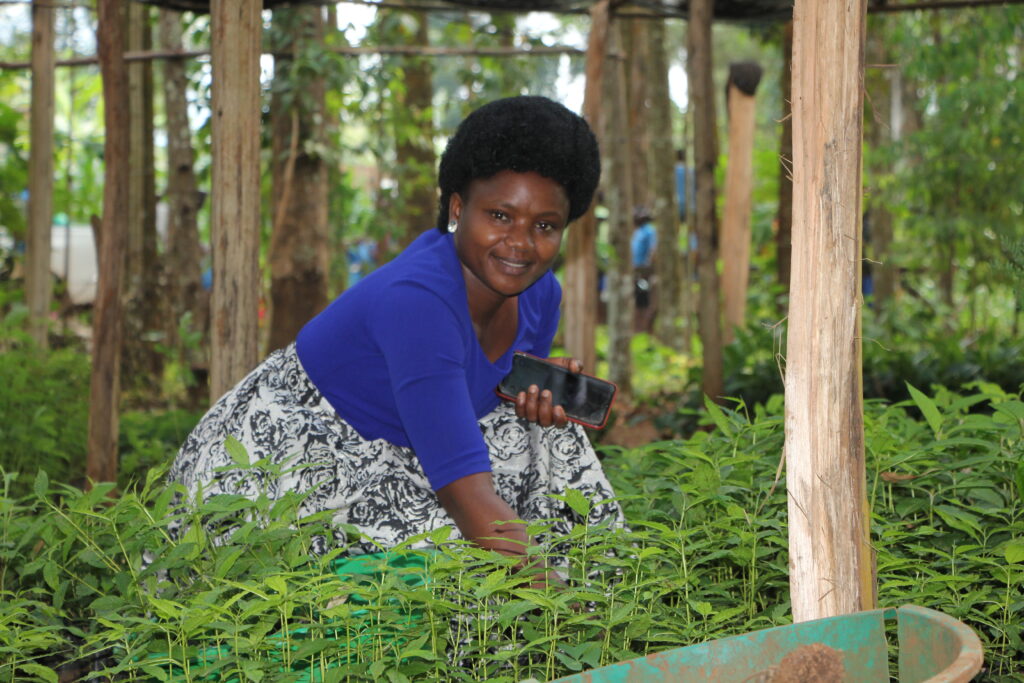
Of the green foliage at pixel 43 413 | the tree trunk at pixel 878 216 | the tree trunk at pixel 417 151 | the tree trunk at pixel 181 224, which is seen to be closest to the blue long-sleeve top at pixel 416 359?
the green foliage at pixel 43 413

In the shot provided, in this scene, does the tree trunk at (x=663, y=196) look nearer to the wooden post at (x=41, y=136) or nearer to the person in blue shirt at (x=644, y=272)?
the person in blue shirt at (x=644, y=272)

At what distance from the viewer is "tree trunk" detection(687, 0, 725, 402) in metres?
5.69

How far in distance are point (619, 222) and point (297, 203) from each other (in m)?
2.37

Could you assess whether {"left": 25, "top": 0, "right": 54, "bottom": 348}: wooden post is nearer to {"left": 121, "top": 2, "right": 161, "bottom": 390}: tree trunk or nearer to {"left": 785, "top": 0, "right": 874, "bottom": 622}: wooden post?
{"left": 121, "top": 2, "right": 161, "bottom": 390}: tree trunk

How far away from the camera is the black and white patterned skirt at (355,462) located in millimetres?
2932

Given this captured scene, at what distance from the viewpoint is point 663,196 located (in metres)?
10.9

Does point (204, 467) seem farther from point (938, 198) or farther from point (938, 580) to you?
point (938, 198)

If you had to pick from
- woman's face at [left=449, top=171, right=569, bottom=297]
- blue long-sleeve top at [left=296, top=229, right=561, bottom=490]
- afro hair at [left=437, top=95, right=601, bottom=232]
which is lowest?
blue long-sleeve top at [left=296, top=229, right=561, bottom=490]

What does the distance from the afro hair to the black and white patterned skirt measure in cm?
63

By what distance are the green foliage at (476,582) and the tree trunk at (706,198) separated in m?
2.56

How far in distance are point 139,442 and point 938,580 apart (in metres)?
3.56

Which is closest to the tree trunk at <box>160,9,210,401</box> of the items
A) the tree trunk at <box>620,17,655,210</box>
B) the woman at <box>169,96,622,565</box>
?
the tree trunk at <box>620,17,655,210</box>

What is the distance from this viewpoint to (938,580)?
7.81 feet

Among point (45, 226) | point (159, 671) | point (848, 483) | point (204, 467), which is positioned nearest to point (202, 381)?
point (45, 226)
